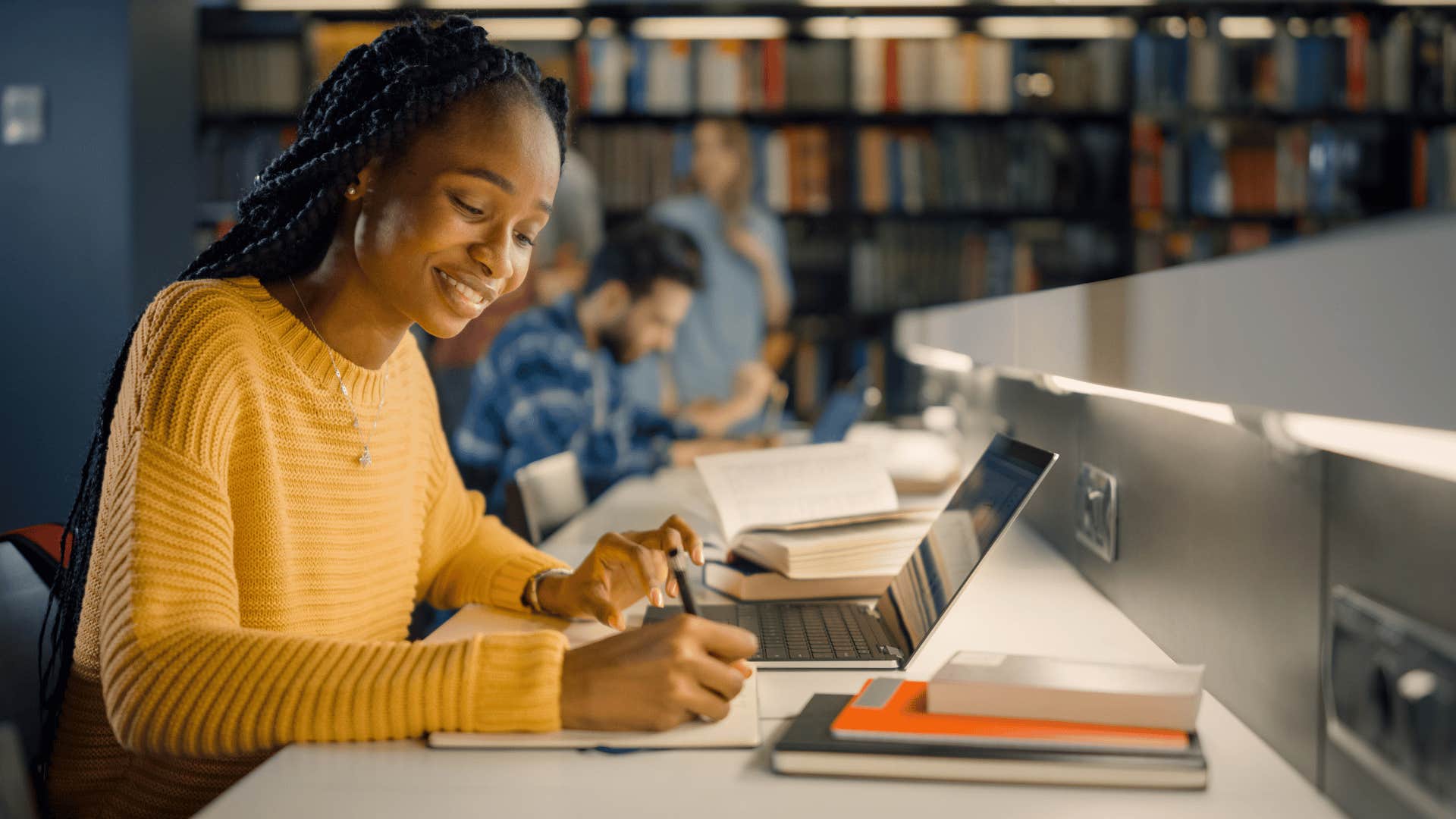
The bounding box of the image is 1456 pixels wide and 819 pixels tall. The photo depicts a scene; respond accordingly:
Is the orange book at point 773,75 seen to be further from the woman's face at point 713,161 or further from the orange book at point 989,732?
the orange book at point 989,732

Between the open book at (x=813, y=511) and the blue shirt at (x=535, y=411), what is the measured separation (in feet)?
4.10

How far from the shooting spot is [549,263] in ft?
12.4

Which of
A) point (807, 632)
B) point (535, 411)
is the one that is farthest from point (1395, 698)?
point (535, 411)

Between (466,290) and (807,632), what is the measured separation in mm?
455

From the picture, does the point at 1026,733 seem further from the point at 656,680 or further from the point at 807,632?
the point at 807,632

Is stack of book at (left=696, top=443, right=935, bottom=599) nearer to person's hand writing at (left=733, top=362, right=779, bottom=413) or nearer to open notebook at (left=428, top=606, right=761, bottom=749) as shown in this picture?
open notebook at (left=428, top=606, right=761, bottom=749)

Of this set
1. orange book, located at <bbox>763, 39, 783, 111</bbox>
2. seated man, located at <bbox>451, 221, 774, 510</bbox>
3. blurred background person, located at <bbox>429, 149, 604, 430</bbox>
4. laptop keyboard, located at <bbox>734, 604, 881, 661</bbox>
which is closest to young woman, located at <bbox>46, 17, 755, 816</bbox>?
laptop keyboard, located at <bbox>734, 604, 881, 661</bbox>

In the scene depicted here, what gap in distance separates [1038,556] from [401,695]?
2.91ft

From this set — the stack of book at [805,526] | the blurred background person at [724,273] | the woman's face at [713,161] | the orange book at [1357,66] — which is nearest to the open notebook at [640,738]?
the stack of book at [805,526]

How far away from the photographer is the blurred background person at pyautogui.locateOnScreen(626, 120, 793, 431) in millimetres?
3803

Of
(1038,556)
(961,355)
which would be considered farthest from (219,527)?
(961,355)

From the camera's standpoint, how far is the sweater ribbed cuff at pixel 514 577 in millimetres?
1138

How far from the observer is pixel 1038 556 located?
4.42 ft

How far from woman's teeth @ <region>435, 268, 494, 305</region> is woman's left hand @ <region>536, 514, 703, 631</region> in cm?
26
